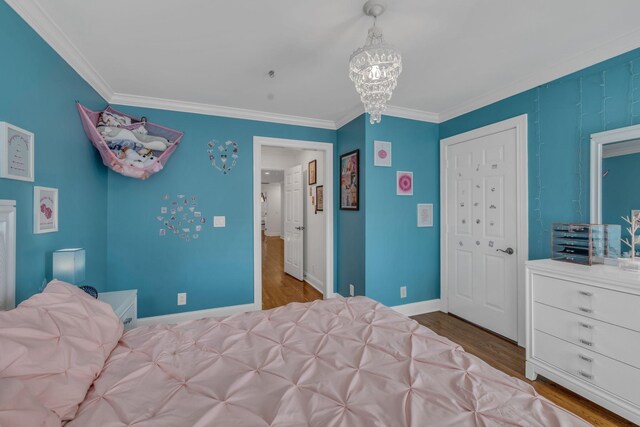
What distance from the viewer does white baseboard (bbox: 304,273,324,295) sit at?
14.1ft

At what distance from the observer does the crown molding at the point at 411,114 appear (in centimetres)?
326

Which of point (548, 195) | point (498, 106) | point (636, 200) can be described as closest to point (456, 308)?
point (548, 195)

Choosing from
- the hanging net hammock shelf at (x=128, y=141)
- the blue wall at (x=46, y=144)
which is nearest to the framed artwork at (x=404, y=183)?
the hanging net hammock shelf at (x=128, y=141)

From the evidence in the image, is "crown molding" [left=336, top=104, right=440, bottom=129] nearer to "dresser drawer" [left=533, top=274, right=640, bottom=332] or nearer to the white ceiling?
the white ceiling

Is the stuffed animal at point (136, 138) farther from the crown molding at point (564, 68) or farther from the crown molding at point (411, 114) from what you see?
the crown molding at point (564, 68)

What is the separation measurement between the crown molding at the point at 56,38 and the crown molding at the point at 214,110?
0.31 m

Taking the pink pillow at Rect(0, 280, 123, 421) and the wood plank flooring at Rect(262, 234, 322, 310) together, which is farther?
the wood plank flooring at Rect(262, 234, 322, 310)

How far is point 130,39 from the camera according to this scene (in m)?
1.95

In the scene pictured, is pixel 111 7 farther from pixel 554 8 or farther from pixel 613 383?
pixel 613 383

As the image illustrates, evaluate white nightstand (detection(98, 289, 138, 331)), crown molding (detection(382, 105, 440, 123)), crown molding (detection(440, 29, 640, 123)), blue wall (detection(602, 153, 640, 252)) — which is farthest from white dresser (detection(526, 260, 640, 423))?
white nightstand (detection(98, 289, 138, 331))

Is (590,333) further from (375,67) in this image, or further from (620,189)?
(375,67)

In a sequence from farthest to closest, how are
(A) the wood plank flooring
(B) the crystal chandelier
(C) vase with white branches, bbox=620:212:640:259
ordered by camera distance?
(A) the wood plank flooring → (C) vase with white branches, bbox=620:212:640:259 → (B) the crystal chandelier

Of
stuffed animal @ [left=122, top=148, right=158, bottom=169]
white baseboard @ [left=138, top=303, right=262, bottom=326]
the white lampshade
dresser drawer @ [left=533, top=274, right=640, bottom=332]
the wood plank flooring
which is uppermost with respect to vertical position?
stuffed animal @ [left=122, top=148, right=158, bottom=169]

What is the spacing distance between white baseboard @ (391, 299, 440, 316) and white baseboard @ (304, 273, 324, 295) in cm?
125
